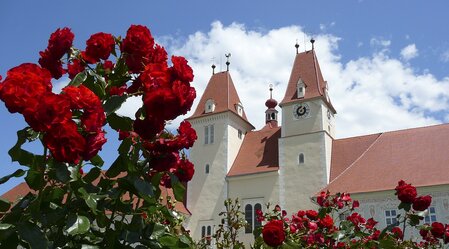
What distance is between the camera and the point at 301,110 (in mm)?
32062

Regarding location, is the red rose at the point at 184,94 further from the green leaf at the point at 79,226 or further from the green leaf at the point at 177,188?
the green leaf at the point at 79,226

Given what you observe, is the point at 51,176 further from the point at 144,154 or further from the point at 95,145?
the point at 144,154

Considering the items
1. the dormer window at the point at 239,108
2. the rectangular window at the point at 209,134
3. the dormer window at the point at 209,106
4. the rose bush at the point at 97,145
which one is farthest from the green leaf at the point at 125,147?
the dormer window at the point at 239,108

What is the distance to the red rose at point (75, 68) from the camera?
287 centimetres

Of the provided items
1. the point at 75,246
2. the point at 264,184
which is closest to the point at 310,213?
the point at 75,246

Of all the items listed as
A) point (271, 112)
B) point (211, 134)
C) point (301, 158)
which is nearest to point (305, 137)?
point (301, 158)

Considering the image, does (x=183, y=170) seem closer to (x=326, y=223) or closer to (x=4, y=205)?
(x=4, y=205)

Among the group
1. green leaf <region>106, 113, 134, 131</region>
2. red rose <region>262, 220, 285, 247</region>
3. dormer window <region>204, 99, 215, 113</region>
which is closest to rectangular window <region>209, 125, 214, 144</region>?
dormer window <region>204, 99, 215, 113</region>

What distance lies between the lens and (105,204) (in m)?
2.44

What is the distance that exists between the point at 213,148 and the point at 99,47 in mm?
31499

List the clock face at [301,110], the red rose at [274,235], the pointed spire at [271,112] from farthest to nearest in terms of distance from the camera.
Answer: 1. the pointed spire at [271,112]
2. the clock face at [301,110]
3. the red rose at [274,235]

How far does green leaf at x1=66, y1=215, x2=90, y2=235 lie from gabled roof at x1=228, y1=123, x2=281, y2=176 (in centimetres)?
2909

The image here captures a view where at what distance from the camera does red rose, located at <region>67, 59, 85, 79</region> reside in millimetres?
2873

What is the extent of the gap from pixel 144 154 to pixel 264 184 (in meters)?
29.2
